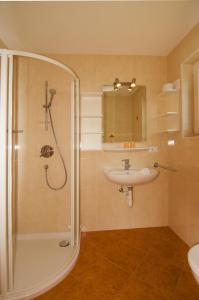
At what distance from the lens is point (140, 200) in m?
2.25

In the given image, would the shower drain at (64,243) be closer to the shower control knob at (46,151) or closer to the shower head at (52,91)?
the shower control knob at (46,151)

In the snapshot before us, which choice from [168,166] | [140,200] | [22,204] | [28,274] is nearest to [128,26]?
[168,166]

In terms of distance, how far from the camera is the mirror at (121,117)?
2.19 metres

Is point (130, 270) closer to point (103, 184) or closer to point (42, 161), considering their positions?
point (103, 184)

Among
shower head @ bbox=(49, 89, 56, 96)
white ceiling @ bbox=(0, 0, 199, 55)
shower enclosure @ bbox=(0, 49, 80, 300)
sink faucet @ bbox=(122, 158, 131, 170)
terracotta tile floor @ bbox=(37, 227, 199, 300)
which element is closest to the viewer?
terracotta tile floor @ bbox=(37, 227, 199, 300)

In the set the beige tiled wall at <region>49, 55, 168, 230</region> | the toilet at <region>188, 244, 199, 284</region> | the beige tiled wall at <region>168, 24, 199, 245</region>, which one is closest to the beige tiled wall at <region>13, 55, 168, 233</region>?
the beige tiled wall at <region>49, 55, 168, 230</region>

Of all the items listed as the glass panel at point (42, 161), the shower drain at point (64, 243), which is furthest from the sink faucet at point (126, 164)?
the shower drain at point (64, 243)

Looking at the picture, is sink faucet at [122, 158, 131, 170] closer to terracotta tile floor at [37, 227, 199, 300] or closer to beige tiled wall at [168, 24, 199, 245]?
beige tiled wall at [168, 24, 199, 245]

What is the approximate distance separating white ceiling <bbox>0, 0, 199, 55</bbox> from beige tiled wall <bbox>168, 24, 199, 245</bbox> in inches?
6.6

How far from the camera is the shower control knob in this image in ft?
6.39

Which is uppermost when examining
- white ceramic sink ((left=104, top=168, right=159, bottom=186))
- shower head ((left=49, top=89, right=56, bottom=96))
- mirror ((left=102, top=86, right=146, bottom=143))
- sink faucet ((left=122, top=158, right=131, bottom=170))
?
shower head ((left=49, top=89, right=56, bottom=96))

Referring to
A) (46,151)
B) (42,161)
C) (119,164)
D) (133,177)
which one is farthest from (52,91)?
(133,177)

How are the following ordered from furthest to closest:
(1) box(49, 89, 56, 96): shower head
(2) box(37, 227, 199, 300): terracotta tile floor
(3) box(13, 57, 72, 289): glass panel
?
(1) box(49, 89, 56, 96): shower head → (3) box(13, 57, 72, 289): glass panel → (2) box(37, 227, 199, 300): terracotta tile floor

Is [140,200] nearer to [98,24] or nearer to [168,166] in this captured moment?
[168,166]
